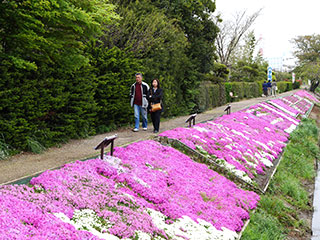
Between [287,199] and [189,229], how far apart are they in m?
4.64

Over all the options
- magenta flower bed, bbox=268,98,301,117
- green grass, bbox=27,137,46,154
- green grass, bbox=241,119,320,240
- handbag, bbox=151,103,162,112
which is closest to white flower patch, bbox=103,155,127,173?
green grass, bbox=27,137,46,154

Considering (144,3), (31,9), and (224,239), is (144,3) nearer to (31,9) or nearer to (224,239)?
(31,9)

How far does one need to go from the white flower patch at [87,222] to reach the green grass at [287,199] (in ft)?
9.06

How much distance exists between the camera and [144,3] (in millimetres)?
15273

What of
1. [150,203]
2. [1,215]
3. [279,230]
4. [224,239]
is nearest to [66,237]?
[1,215]

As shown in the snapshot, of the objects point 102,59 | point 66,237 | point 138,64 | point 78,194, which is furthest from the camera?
point 138,64

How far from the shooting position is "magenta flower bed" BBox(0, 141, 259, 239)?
3.48 m

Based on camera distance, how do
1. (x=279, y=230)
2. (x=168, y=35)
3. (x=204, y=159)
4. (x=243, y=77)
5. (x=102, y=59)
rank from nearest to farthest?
(x=279, y=230)
(x=204, y=159)
(x=102, y=59)
(x=168, y=35)
(x=243, y=77)

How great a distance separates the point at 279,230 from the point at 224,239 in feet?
7.09

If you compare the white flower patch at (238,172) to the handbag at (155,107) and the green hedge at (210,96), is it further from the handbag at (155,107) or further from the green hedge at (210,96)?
the green hedge at (210,96)

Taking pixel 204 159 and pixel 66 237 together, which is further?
pixel 204 159

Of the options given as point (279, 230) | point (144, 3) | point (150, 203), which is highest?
point (144, 3)

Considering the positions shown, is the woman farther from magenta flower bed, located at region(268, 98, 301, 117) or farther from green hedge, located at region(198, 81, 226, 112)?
magenta flower bed, located at region(268, 98, 301, 117)

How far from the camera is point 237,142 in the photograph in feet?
35.0
